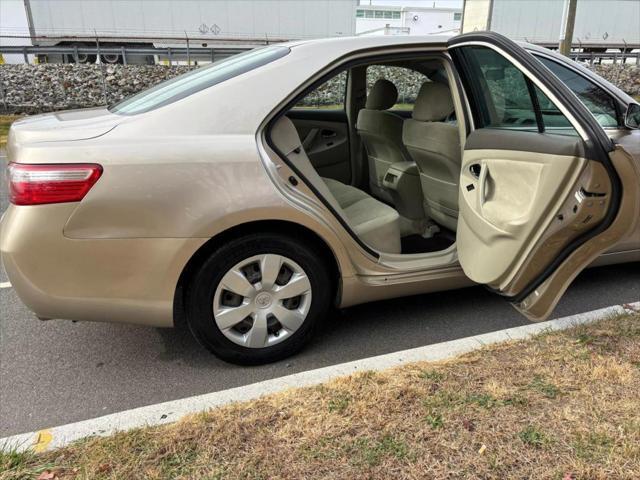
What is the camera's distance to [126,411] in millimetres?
2299

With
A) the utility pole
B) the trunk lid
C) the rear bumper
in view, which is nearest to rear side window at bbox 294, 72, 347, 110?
the trunk lid

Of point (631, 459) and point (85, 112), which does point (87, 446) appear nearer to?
point (85, 112)

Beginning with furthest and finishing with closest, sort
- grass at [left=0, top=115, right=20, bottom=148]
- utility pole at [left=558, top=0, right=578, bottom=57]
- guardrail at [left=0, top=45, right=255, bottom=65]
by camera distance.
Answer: guardrail at [left=0, top=45, right=255, bottom=65] < grass at [left=0, top=115, right=20, bottom=148] < utility pole at [left=558, top=0, right=578, bottom=57]

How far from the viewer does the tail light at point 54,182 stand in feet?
7.09

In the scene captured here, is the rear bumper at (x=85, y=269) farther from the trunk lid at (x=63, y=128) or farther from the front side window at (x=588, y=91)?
the front side window at (x=588, y=91)

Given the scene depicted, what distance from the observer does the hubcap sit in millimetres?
2504

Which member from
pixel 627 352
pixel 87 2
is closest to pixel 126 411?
pixel 627 352

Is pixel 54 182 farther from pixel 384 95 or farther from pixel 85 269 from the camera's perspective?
pixel 384 95

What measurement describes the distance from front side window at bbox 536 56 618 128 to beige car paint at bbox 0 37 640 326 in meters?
1.30

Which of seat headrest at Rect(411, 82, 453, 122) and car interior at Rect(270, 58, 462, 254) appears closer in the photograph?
car interior at Rect(270, 58, 462, 254)

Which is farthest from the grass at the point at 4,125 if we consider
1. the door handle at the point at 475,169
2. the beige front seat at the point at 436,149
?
the door handle at the point at 475,169

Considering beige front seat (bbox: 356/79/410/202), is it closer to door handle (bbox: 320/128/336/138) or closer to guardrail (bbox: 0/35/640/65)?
door handle (bbox: 320/128/336/138)

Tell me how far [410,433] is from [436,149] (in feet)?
6.21

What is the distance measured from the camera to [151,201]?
226cm
